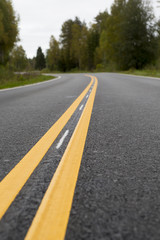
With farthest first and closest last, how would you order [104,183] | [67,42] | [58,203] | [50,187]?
[67,42]
[104,183]
[50,187]
[58,203]

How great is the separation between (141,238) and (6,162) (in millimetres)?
1595

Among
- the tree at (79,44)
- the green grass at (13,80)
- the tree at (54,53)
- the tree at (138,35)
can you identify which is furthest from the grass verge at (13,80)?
the tree at (54,53)

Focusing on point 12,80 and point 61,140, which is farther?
point 12,80

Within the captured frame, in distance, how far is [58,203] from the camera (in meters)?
1.61

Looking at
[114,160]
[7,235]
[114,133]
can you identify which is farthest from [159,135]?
[7,235]

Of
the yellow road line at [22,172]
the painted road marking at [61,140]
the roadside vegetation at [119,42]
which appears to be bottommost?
the painted road marking at [61,140]

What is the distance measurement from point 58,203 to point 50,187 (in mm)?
256

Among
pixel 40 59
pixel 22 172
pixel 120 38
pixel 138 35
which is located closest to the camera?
pixel 22 172

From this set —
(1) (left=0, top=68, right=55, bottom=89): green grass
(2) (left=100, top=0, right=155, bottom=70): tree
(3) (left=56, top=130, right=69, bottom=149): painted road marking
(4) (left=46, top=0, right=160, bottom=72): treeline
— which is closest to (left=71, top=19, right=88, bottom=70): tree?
(4) (left=46, top=0, right=160, bottom=72): treeline

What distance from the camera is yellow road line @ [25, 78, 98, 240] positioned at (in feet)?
4.31

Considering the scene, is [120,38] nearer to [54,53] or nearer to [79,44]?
[79,44]

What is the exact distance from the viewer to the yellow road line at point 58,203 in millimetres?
1313

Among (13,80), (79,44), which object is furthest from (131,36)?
(79,44)

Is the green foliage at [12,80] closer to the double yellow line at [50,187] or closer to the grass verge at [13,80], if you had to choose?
the grass verge at [13,80]
